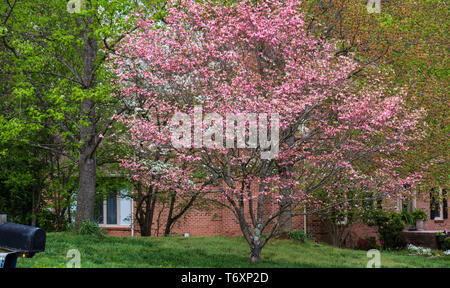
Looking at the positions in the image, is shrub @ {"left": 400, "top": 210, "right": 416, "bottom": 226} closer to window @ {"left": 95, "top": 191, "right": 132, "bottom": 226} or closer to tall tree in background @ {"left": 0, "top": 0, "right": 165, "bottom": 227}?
window @ {"left": 95, "top": 191, "right": 132, "bottom": 226}

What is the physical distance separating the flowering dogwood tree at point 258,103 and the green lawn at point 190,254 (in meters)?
1.53

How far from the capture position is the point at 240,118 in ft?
41.8

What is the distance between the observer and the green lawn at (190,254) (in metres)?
13.4

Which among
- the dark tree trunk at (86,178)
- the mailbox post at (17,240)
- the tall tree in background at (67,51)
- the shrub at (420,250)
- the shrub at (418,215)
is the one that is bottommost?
the shrub at (420,250)

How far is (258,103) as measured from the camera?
1255 centimetres

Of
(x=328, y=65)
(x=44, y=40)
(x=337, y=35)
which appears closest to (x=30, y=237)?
(x=328, y=65)

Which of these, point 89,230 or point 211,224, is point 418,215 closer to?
point 211,224

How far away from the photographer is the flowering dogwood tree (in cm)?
1302

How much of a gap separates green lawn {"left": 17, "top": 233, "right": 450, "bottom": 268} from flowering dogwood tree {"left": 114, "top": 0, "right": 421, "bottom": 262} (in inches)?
60.2

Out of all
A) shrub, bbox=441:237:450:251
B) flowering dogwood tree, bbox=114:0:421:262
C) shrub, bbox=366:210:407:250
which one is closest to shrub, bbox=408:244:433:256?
shrub, bbox=366:210:407:250

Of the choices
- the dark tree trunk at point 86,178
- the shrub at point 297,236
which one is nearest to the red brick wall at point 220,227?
the shrub at point 297,236

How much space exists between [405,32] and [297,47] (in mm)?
5988

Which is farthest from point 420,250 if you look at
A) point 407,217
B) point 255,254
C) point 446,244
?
point 255,254

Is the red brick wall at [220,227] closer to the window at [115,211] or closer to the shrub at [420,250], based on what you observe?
the window at [115,211]
